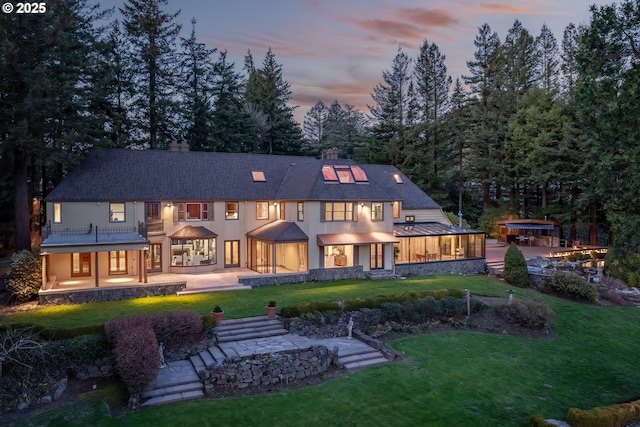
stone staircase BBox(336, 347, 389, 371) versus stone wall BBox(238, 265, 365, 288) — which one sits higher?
stone wall BBox(238, 265, 365, 288)

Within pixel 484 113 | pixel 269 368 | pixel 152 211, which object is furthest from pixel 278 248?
pixel 484 113

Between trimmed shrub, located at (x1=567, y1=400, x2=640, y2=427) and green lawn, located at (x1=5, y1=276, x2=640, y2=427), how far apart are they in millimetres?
963

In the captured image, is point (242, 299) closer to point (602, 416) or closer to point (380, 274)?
point (380, 274)

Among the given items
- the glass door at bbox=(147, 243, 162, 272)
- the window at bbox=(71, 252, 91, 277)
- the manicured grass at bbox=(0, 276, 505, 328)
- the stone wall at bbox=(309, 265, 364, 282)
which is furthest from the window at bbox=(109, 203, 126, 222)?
the stone wall at bbox=(309, 265, 364, 282)

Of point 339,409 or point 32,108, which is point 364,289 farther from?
point 32,108

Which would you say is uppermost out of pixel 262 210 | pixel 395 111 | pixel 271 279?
pixel 395 111

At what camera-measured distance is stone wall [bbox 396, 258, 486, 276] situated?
25.1 meters

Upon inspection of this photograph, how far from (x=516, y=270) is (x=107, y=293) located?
2127 cm

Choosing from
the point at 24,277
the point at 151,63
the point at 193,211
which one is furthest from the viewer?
the point at 151,63

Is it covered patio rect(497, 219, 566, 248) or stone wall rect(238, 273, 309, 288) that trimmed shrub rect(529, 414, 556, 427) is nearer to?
stone wall rect(238, 273, 309, 288)

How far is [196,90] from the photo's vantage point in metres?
37.7

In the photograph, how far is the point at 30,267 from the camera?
17.4 meters

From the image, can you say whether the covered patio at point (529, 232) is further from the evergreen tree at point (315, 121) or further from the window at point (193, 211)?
the evergreen tree at point (315, 121)

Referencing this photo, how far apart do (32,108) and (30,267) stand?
7.59 metres
